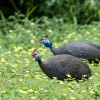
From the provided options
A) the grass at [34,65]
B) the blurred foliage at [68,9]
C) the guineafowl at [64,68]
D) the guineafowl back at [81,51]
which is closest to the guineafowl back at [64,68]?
the guineafowl at [64,68]

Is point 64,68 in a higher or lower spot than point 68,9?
higher

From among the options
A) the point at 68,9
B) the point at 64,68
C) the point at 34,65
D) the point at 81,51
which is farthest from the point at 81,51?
the point at 68,9

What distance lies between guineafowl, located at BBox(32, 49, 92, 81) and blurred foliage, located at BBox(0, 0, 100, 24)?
4.88m

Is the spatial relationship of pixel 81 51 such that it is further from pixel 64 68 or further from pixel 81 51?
pixel 64 68

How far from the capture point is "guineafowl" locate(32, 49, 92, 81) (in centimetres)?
716

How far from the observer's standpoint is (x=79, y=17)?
41.5ft

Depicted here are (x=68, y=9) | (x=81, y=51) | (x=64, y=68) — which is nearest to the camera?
(x=64, y=68)

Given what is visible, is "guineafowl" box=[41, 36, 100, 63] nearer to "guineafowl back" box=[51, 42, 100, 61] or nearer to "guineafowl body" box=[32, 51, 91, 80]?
"guineafowl back" box=[51, 42, 100, 61]

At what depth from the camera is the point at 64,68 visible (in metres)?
7.18

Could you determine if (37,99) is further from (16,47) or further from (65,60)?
(16,47)

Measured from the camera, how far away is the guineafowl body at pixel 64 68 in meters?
7.16

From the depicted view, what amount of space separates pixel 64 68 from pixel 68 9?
5577mm

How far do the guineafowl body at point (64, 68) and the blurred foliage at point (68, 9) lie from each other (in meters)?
4.88

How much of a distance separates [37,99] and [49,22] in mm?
5691
